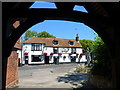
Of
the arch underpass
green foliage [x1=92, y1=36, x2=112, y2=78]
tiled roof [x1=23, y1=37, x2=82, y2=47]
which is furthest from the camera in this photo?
tiled roof [x1=23, y1=37, x2=82, y2=47]

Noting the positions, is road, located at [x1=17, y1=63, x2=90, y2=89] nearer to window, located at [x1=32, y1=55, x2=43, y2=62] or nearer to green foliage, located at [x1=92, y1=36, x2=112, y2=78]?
green foliage, located at [x1=92, y1=36, x2=112, y2=78]

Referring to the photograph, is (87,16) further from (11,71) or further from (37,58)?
(37,58)

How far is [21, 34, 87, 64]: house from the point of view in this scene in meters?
39.5

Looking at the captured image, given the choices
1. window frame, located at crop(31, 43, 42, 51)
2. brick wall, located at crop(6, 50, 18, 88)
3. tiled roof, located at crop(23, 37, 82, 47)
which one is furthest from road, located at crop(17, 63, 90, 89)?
tiled roof, located at crop(23, 37, 82, 47)

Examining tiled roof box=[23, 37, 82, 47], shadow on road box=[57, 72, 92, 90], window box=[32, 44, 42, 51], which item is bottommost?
shadow on road box=[57, 72, 92, 90]

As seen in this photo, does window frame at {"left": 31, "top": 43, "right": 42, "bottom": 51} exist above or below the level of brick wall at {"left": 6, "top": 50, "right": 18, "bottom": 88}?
above

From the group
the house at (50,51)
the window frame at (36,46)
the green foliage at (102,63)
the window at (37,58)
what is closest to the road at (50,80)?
the green foliage at (102,63)

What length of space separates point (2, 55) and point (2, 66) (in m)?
→ 0.53

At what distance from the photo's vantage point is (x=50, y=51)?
138 feet

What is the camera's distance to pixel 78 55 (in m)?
46.9

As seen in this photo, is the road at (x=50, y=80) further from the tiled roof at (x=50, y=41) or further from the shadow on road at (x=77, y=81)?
the tiled roof at (x=50, y=41)

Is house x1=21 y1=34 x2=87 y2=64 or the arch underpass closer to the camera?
the arch underpass

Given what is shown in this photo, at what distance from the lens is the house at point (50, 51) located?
1556 inches

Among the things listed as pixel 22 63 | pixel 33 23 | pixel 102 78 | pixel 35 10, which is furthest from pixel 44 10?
pixel 22 63
